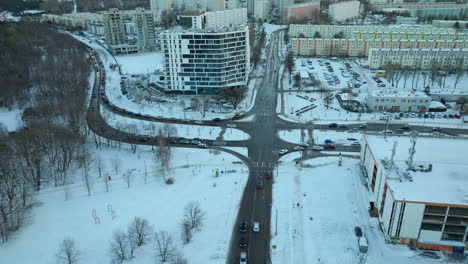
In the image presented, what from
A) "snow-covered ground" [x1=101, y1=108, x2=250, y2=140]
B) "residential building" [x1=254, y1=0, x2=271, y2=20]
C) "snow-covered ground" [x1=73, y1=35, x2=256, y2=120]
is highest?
"residential building" [x1=254, y1=0, x2=271, y2=20]

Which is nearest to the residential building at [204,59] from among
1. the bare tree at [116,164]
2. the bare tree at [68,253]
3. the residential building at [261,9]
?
the bare tree at [116,164]

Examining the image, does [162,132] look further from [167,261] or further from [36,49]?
[36,49]

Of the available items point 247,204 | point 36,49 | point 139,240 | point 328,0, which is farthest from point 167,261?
point 328,0

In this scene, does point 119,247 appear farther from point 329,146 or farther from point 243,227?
point 329,146

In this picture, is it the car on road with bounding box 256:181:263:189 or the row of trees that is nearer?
the row of trees

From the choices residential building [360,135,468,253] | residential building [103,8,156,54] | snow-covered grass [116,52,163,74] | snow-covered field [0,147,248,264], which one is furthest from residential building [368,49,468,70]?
residential building [103,8,156,54]

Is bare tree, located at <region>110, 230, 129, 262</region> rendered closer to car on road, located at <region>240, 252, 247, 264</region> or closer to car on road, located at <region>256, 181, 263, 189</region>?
car on road, located at <region>240, 252, 247, 264</region>

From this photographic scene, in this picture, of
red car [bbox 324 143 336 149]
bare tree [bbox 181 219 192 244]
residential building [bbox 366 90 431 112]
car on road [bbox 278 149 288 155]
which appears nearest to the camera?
bare tree [bbox 181 219 192 244]
